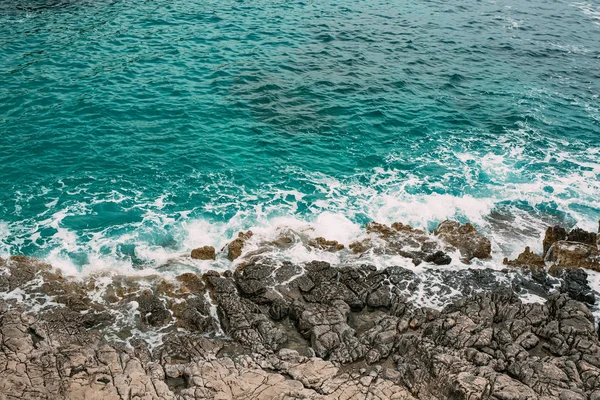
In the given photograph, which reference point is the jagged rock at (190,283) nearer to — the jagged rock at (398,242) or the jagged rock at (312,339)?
the jagged rock at (312,339)

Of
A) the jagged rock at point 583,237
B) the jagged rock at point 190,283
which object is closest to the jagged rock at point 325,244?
the jagged rock at point 190,283

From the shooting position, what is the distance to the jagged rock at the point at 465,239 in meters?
27.6

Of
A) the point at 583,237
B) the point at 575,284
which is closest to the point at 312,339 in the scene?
the point at 575,284

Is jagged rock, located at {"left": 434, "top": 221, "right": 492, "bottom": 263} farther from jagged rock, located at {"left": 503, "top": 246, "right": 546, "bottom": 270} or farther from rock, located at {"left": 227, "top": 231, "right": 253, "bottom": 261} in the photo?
rock, located at {"left": 227, "top": 231, "right": 253, "bottom": 261}

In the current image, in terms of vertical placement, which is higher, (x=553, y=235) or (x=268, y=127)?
(x=268, y=127)

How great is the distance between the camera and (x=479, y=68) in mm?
47781

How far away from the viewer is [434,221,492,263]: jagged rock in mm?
27594

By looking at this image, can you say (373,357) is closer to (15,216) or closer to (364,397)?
(364,397)

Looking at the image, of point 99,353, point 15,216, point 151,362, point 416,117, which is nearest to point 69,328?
point 99,353

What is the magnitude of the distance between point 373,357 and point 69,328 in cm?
1260

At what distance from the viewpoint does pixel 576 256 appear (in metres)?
27.0

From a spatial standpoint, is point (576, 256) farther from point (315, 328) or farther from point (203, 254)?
point (203, 254)

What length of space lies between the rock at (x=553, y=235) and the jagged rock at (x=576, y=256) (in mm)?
985

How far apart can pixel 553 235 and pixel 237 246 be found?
17393 mm
